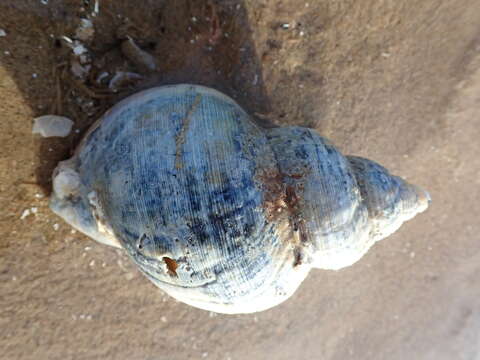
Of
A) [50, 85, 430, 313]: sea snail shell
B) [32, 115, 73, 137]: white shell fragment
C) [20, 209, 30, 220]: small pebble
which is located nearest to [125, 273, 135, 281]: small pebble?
[50, 85, 430, 313]: sea snail shell

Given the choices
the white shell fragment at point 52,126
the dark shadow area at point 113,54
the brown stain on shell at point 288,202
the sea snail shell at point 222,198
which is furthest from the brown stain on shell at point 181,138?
the white shell fragment at point 52,126

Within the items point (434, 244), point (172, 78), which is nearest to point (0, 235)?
point (172, 78)

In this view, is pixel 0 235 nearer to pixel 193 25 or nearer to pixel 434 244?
pixel 193 25

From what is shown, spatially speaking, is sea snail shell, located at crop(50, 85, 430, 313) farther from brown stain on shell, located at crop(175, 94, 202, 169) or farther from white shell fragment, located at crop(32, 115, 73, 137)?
white shell fragment, located at crop(32, 115, 73, 137)

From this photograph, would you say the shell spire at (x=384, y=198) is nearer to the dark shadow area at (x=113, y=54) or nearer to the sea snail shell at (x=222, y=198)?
the sea snail shell at (x=222, y=198)

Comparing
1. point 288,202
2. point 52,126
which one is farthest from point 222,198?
point 52,126

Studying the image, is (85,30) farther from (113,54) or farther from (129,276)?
(129,276)
